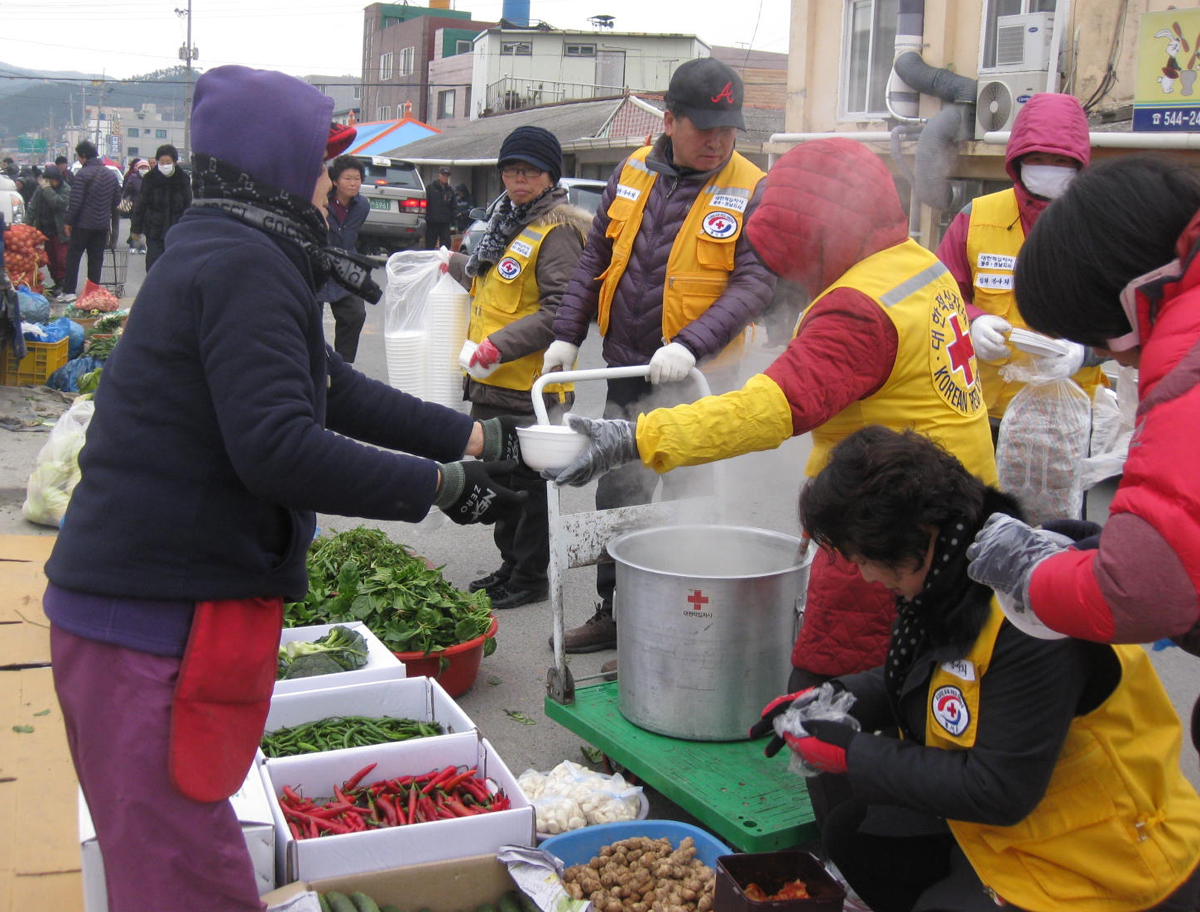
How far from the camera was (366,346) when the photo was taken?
12.9 meters

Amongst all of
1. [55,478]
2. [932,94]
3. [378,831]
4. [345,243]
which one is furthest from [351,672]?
[932,94]

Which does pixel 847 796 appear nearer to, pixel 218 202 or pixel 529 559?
pixel 218 202

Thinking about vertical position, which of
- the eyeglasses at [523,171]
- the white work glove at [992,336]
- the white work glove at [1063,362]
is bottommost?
the white work glove at [1063,362]

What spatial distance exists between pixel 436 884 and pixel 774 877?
0.81 meters

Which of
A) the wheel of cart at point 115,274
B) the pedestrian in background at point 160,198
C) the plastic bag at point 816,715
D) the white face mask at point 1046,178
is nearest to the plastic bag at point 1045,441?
the white face mask at point 1046,178

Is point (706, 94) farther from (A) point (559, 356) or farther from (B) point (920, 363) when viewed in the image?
(B) point (920, 363)

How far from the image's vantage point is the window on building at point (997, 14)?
39.8 ft

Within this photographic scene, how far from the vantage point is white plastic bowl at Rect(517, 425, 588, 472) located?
2.71m

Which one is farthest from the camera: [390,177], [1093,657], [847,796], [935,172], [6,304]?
[390,177]

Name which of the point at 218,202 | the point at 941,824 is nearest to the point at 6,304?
the point at 218,202

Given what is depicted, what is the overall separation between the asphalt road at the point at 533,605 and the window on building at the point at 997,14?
673cm

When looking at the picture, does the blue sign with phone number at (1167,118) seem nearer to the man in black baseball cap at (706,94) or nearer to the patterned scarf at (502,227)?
the patterned scarf at (502,227)

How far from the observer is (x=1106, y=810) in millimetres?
2082

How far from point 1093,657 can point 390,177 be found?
77.2 feet
